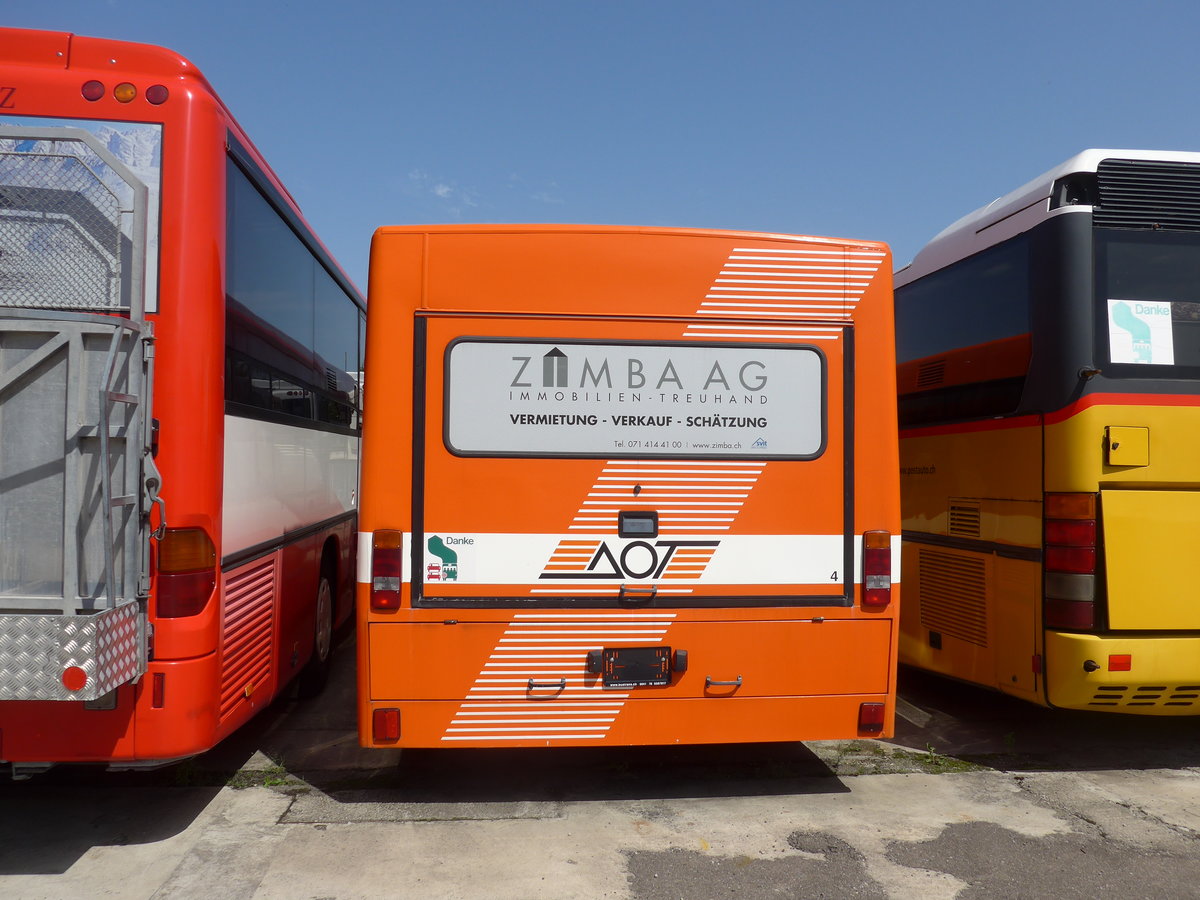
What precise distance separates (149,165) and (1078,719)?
662 centimetres

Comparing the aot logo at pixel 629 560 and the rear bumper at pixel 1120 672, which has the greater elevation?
the aot logo at pixel 629 560

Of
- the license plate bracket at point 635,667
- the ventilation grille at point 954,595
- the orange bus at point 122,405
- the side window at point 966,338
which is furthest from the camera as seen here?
the ventilation grille at point 954,595

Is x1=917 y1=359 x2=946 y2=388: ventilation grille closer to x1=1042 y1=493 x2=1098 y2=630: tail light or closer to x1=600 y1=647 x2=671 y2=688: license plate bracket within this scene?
x1=1042 y1=493 x2=1098 y2=630: tail light

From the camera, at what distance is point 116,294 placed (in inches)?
137

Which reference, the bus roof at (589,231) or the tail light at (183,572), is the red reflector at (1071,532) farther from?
the tail light at (183,572)

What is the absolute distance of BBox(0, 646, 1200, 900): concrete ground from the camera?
11.7 ft

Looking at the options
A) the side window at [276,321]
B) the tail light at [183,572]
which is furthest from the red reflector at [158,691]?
the side window at [276,321]

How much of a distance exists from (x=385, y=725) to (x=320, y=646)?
2.50m

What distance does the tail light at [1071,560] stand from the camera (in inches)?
177

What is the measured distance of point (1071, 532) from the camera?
14.9ft

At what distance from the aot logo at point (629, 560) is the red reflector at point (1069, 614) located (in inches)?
80.6

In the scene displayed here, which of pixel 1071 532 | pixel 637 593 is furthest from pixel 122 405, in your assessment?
pixel 1071 532

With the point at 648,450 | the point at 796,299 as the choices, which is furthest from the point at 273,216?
the point at 796,299

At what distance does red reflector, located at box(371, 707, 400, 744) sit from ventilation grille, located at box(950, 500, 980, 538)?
3.70 meters
